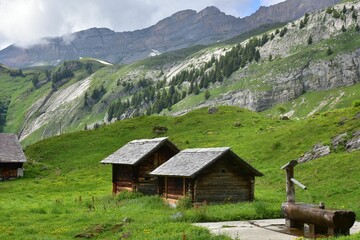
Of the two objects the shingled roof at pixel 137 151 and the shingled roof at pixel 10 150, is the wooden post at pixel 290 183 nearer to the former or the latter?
the shingled roof at pixel 137 151

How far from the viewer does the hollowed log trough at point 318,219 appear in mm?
22922

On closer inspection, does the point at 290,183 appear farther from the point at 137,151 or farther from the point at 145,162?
the point at 137,151

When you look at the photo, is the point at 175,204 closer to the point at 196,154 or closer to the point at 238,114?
the point at 196,154

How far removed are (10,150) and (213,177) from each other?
5267cm

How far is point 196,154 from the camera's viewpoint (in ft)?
136

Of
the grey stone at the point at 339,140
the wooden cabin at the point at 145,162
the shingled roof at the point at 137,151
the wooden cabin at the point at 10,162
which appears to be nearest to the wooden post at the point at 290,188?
the shingled roof at the point at 137,151

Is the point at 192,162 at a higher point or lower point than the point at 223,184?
higher

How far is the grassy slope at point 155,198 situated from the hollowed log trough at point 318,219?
5923 mm

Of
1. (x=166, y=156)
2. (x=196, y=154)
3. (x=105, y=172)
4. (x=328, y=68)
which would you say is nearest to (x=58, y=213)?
(x=196, y=154)

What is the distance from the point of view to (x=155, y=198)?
43562 mm

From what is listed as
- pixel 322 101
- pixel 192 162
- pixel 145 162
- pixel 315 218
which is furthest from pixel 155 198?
pixel 322 101

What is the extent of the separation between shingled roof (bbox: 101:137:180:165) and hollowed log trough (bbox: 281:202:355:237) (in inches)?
883

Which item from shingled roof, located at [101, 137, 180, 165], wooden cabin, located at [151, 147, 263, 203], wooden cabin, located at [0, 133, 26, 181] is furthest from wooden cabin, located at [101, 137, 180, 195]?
wooden cabin, located at [0, 133, 26, 181]

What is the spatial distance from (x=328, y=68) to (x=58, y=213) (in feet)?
568
